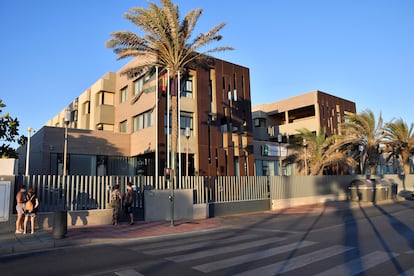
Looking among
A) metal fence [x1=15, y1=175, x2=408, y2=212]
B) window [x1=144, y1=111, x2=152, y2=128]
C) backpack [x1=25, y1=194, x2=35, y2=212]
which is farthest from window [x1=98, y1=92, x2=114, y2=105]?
backpack [x1=25, y1=194, x2=35, y2=212]

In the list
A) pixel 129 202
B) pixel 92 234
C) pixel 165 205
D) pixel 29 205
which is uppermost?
pixel 29 205

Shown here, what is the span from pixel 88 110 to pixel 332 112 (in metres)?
28.3

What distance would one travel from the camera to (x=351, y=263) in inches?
279

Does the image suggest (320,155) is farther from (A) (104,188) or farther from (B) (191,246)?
(B) (191,246)

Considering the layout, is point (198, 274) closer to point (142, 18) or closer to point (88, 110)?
point (142, 18)

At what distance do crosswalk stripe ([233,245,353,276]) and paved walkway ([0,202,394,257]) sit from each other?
20.5 ft

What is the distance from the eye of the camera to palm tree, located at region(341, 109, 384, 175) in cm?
3162

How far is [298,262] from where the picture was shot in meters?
7.34

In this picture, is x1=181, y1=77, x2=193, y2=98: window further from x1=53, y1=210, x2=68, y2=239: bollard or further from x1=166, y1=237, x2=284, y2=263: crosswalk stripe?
x1=166, y1=237, x2=284, y2=263: crosswalk stripe

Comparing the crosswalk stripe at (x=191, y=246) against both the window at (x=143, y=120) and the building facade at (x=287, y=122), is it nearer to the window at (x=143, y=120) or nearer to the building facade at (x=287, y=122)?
the window at (x=143, y=120)

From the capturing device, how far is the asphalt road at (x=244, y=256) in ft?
22.4

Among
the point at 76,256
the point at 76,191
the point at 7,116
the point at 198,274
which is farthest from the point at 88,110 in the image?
the point at 198,274

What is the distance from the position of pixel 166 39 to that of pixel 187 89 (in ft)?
25.7

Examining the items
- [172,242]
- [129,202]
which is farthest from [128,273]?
[129,202]
